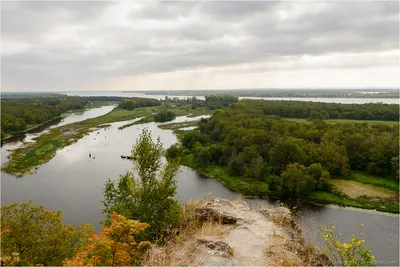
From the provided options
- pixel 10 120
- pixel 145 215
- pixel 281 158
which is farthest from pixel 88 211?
pixel 10 120

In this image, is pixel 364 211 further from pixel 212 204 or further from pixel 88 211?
pixel 88 211

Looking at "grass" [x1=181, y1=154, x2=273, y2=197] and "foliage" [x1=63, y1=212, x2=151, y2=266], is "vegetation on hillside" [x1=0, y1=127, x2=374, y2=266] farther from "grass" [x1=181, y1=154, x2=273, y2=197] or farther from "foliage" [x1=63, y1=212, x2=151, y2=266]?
"grass" [x1=181, y1=154, x2=273, y2=197]

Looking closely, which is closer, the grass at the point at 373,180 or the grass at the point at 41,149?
the grass at the point at 373,180

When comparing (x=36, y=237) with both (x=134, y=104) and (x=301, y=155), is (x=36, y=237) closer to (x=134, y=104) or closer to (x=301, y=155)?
(x=301, y=155)

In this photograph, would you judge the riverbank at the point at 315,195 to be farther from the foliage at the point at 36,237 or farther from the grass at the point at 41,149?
the grass at the point at 41,149

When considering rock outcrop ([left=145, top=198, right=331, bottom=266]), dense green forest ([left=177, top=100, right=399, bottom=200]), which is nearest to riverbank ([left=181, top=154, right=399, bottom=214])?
dense green forest ([left=177, top=100, right=399, bottom=200])

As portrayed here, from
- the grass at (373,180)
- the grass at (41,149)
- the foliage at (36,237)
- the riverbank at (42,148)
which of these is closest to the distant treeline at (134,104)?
the riverbank at (42,148)
